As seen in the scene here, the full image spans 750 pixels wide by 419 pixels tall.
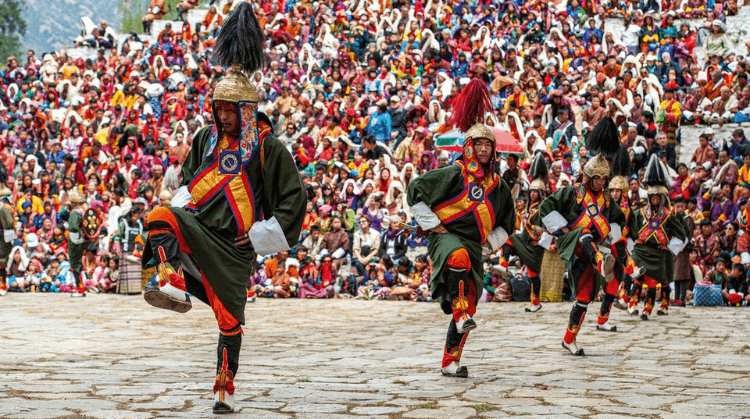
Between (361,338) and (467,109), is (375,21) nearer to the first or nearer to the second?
(361,338)

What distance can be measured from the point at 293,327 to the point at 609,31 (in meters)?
11.5

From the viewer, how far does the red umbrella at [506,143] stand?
15859 mm

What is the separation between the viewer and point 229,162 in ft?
18.6

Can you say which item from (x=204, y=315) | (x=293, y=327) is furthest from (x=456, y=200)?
(x=204, y=315)

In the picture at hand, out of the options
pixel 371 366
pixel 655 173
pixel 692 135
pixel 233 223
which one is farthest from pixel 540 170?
pixel 233 223

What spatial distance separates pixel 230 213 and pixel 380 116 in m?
14.1

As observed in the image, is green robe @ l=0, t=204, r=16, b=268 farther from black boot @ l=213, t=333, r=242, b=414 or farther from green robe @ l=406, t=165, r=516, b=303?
black boot @ l=213, t=333, r=242, b=414

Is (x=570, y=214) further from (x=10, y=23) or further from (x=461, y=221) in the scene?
(x=10, y=23)

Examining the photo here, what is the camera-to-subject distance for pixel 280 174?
18.6 feet

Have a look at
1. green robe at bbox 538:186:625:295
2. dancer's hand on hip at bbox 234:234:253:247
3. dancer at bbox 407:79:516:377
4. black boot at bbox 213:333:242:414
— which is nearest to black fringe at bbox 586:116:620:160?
green robe at bbox 538:186:625:295

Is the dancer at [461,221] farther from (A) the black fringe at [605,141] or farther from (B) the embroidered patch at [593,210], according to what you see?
(A) the black fringe at [605,141]

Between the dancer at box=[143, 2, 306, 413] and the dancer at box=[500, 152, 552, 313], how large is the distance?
8138mm

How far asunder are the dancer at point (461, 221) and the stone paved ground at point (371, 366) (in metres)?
0.47

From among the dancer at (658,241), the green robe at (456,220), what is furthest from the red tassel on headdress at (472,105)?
the dancer at (658,241)
